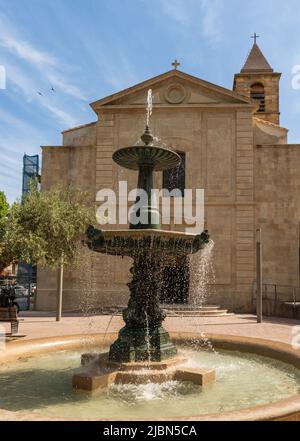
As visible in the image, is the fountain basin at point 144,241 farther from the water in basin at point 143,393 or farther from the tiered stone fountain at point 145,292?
the water in basin at point 143,393

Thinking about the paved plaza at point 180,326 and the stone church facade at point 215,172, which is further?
the stone church facade at point 215,172

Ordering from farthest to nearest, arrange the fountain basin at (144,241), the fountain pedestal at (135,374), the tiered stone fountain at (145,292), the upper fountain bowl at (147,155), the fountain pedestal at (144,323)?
the upper fountain bowl at (147,155), the fountain pedestal at (144,323), the fountain basin at (144,241), the tiered stone fountain at (145,292), the fountain pedestal at (135,374)

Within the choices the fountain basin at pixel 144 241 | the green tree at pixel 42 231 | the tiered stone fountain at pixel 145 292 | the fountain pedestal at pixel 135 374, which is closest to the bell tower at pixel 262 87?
the green tree at pixel 42 231

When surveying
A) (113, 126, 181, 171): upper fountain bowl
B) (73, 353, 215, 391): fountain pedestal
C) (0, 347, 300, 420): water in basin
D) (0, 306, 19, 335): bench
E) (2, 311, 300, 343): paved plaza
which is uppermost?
(113, 126, 181, 171): upper fountain bowl

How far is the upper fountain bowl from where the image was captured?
7602mm

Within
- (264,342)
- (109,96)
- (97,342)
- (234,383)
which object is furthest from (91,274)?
(234,383)

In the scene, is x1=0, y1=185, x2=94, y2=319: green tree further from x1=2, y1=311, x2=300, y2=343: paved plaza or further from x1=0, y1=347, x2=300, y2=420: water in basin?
x1=0, y1=347, x2=300, y2=420: water in basin

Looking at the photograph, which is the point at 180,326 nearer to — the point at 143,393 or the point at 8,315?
the point at 8,315

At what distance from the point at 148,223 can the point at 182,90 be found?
1623cm

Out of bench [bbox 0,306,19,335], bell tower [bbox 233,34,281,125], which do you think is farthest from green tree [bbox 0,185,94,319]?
bell tower [bbox 233,34,281,125]

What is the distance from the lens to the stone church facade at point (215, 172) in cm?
2109

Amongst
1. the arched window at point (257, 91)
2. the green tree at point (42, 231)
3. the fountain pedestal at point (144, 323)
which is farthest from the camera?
the arched window at point (257, 91)

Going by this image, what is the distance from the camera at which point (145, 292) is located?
7586 millimetres

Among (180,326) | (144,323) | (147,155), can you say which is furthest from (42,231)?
(144,323)
